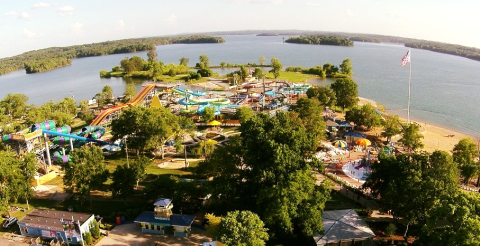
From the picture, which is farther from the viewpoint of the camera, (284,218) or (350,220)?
(350,220)

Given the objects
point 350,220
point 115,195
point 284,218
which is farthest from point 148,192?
point 350,220

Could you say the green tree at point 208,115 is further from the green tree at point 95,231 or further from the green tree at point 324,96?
the green tree at point 95,231

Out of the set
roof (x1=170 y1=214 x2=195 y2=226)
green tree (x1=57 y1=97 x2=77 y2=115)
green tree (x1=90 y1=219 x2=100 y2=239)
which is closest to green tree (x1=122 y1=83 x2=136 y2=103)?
Result: green tree (x1=57 y1=97 x2=77 y2=115)

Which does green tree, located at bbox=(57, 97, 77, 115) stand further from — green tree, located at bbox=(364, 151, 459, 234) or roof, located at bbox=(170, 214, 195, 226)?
green tree, located at bbox=(364, 151, 459, 234)

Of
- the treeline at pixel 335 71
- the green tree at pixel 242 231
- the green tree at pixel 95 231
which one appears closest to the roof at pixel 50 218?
the green tree at pixel 95 231

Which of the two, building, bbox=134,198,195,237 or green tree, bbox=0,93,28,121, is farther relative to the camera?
green tree, bbox=0,93,28,121

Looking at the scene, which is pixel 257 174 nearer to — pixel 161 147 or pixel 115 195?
pixel 115 195
